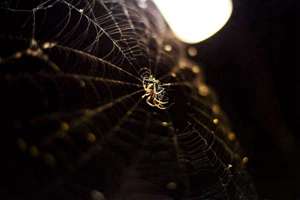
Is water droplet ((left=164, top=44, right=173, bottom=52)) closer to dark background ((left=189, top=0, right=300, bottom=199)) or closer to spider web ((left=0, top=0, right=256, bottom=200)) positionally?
spider web ((left=0, top=0, right=256, bottom=200))

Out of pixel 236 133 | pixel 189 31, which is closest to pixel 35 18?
pixel 189 31

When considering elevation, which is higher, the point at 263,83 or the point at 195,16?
the point at 263,83

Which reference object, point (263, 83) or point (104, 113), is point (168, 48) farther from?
point (263, 83)

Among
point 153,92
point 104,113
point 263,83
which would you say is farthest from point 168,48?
point 263,83

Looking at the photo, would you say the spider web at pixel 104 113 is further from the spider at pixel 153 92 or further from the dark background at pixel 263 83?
the dark background at pixel 263 83

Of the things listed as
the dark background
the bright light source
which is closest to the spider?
the dark background

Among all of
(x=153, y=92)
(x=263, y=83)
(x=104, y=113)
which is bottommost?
(x=104, y=113)

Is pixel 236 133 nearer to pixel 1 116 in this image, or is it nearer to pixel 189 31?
pixel 189 31
